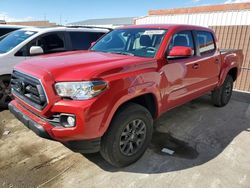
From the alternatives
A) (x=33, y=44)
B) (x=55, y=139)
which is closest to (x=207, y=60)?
(x=55, y=139)

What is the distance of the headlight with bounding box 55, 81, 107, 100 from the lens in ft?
7.77

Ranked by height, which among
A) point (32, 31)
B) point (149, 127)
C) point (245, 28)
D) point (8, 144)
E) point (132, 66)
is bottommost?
point (8, 144)

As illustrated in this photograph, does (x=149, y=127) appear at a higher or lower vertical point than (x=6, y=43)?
lower

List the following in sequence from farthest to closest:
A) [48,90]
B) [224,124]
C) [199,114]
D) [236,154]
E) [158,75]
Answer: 1. [199,114]
2. [224,124]
3. [236,154]
4. [158,75]
5. [48,90]

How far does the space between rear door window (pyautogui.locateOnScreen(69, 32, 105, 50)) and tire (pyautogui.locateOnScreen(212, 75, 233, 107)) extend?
3487 mm

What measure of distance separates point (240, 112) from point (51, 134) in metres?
4.39

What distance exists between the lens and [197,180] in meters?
2.76

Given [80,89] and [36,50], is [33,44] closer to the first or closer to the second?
[36,50]

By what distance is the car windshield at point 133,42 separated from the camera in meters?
3.38

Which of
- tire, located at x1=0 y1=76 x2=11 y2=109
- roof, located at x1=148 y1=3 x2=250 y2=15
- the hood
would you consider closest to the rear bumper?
the hood

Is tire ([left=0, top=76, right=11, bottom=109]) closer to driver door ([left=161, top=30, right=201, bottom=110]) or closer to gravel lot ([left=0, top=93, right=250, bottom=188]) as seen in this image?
gravel lot ([left=0, top=93, right=250, bottom=188])

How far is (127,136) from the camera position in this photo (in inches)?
115

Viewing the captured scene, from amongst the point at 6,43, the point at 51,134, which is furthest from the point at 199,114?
the point at 6,43

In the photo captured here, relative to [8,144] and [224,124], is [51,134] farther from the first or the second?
[224,124]
